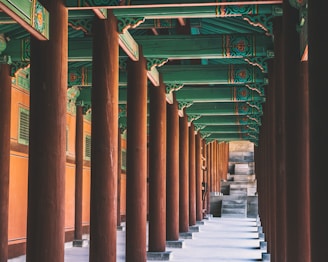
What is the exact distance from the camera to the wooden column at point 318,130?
14.6ft

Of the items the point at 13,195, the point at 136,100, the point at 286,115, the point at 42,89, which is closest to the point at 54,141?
the point at 42,89

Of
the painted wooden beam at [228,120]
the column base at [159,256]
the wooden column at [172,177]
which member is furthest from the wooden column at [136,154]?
the painted wooden beam at [228,120]

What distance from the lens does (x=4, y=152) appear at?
12586mm

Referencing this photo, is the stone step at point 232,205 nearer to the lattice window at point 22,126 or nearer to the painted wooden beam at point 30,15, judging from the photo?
the lattice window at point 22,126

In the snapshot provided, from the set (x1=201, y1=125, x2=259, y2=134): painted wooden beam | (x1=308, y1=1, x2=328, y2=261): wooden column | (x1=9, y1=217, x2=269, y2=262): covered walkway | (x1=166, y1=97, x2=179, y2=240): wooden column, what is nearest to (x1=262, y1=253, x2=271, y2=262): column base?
(x1=9, y1=217, x2=269, y2=262): covered walkway

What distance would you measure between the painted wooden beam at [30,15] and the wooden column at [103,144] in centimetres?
149

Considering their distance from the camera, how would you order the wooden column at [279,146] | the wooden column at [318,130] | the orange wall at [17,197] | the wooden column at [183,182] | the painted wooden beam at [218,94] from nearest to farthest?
1. the wooden column at [318,130]
2. the wooden column at [279,146]
3. the orange wall at [17,197]
4. the painted wooden beam at [218,94]
5. the wooden column at [183,182]

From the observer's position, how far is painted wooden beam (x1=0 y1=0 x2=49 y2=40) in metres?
7.80

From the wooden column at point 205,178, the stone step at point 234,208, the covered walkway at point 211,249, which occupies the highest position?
the wooden column at point 205,178

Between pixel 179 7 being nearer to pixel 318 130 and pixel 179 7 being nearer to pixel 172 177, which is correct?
pixel 318 130

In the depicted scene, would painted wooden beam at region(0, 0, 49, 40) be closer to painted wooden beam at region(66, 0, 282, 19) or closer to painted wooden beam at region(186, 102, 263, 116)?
painted wooden beam at region(66, 0, 282, 19)

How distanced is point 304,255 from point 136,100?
211 inches

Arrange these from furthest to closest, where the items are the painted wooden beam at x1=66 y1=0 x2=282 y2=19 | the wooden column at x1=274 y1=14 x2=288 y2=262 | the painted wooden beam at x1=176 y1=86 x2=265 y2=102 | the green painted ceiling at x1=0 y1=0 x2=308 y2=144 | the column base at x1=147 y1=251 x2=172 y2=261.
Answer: the painted wooden beam at x1=176 y1=86 x2=265 y2=102 → the column base at x1=147 y1=251 x2=172 y2=261 → the green painted ceiling at x1=0 y1=0 x2=308 y2=144 → the wooden column at x1=274 y1=14 x2=288 y2=262 → the painted wooden beam at x1=66 y1=0 x2=282 y2=19

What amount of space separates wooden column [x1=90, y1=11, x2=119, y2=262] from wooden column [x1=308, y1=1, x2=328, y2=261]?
549 cm
